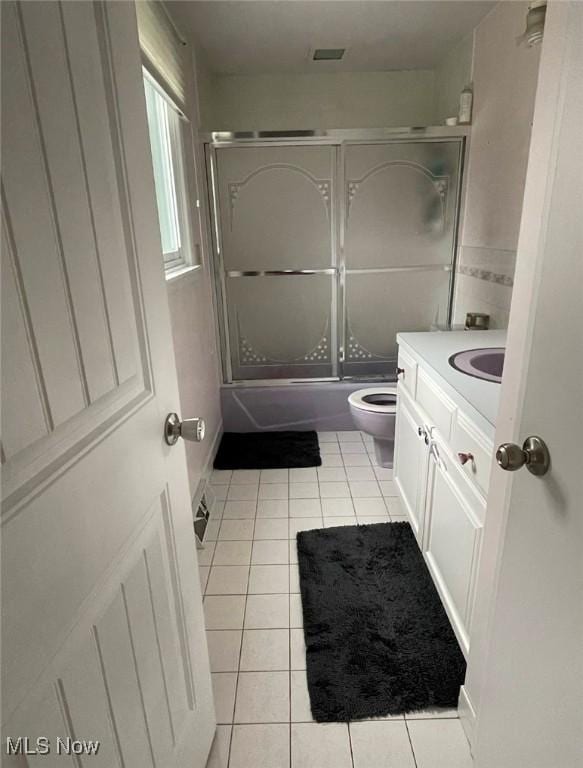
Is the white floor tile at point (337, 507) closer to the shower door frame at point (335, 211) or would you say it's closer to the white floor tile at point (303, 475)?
the white floor tile at point (303, 475)

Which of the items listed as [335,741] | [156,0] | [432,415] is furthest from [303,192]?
[335,741]

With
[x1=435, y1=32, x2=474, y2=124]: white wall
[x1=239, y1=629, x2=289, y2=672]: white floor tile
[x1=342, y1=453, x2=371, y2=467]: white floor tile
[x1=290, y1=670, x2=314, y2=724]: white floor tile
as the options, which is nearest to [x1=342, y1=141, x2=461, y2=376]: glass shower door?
[x1=435, y1=32, x2=474, y2=124]: white wall

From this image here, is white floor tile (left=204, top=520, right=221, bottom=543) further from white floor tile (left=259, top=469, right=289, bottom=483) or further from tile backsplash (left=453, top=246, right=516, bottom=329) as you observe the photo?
tile backsplash (left=453, top=246, right=516, bottom=329)

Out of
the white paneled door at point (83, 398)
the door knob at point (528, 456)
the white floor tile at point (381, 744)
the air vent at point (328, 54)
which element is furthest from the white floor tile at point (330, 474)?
the air vent at point (328, 54)

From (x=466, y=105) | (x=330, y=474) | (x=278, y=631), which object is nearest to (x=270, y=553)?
(x=278, y=631)

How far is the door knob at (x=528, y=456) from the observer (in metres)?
0.71

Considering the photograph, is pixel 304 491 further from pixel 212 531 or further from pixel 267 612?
pixel 267 612

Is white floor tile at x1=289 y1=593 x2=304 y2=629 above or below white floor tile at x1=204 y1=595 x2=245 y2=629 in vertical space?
above

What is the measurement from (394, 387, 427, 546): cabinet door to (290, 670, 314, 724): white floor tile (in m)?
Answer: 0.68

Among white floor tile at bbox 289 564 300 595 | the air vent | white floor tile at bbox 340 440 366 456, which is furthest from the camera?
white floor tile at bbox 340 440 366 456

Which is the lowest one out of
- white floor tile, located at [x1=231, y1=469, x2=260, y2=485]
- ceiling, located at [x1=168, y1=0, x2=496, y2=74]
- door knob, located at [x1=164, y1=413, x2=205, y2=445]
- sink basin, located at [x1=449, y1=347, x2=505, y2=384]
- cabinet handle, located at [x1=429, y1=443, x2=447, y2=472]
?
white floor tile, located at [x1=231, y1=469, x2=260, y2=485]

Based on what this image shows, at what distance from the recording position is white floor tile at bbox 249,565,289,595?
177 centimetres

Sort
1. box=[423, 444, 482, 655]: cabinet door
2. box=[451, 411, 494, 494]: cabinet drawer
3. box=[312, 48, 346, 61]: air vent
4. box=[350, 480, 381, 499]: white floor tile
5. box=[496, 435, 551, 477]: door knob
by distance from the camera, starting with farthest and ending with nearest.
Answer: box=[312, 48, 346, 61]: air vent < box=[350, 480, 381, 499]: white floor tile < box=[423, 444, 482, 655]: cabinet door < box=[451, 411, 494, 494]: cabinet drawer < box=[496, 435, 551, 477]: door knob

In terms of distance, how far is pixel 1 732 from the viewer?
0.46 metres
